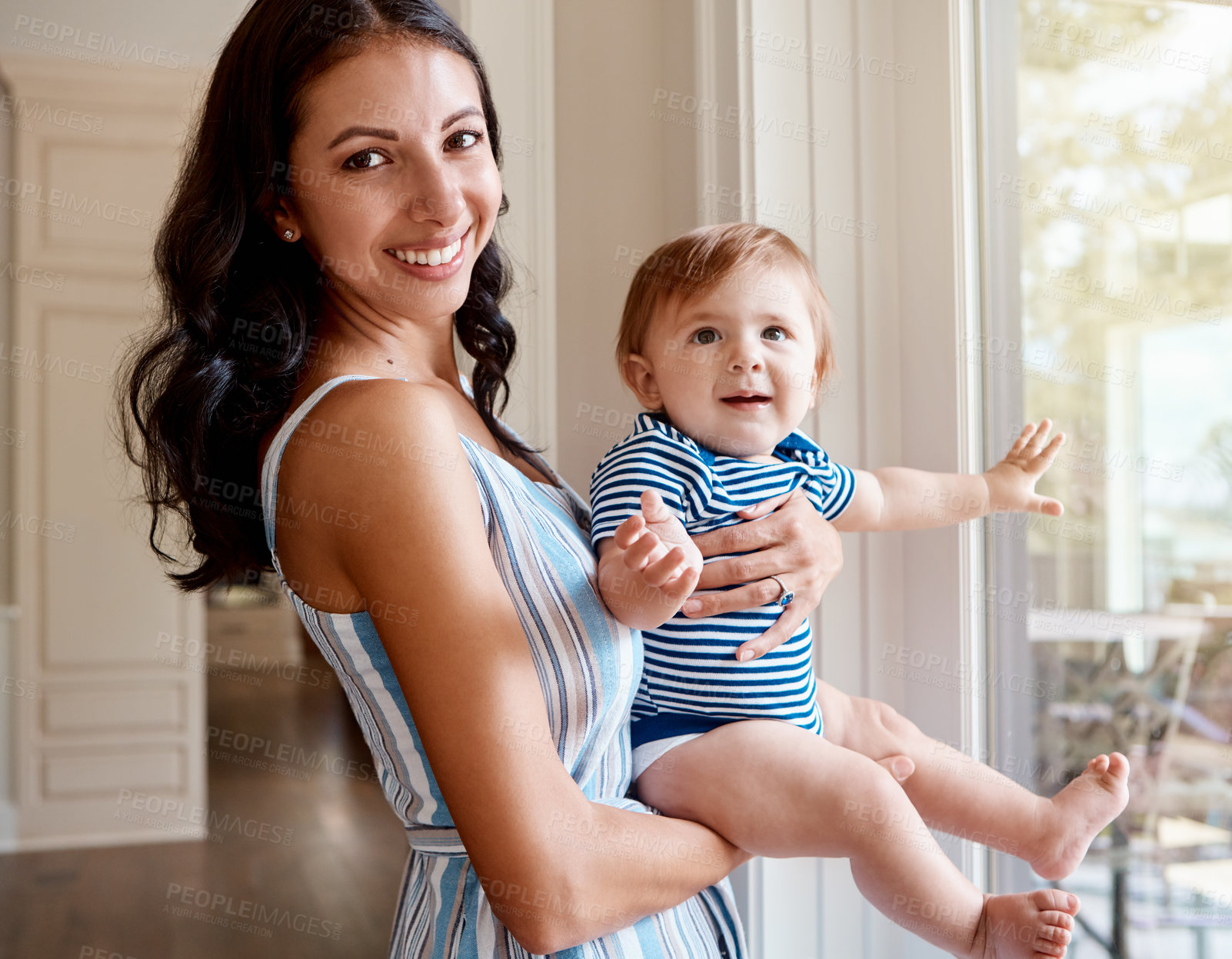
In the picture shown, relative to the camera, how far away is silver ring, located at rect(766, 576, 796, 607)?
107cm

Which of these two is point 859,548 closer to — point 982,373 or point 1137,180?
point 982,373

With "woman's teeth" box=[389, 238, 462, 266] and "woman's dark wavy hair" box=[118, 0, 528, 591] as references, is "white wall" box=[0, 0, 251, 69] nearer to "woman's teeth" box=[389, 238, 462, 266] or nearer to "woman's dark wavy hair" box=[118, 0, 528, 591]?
"woman's dark wavy hair" box=[118, 0, 528, 591]

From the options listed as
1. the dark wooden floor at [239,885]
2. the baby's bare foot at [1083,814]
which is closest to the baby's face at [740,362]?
the baby's bare foot at [1083,814]

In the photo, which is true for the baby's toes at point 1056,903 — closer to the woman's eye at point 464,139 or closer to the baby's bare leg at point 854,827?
the baby's bare leg at point 854,827

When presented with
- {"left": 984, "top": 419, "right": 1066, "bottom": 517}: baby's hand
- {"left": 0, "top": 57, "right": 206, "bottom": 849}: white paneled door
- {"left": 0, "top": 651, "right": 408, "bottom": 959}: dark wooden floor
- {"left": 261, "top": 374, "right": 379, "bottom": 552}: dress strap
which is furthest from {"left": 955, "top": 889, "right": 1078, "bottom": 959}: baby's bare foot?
{"left": 0, "top": 57, "right": 206, "bottom": 849}: white paneled door

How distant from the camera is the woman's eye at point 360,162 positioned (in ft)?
3.34

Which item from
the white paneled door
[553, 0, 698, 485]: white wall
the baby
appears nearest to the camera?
the baby

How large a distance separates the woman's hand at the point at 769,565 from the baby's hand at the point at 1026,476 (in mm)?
211

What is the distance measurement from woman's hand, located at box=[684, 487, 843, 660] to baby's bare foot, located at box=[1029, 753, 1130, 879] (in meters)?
0.34

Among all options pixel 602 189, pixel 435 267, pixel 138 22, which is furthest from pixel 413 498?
pixel 138 22

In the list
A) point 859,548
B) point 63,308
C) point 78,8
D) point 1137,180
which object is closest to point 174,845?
point 63,308

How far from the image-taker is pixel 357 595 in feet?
3.03

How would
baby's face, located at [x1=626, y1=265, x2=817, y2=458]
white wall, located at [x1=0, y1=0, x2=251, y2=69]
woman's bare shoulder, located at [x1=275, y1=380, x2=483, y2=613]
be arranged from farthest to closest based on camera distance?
white wall, located at [x1=0, y1=0, x2=251, y2=69] → baby's face, located at [x1=626, y1=265, x2=817, y2=458] → woman's bare shoulder, located at [x1=275, y1=380, x2=483, y2=613]

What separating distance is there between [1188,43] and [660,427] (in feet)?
2.37
